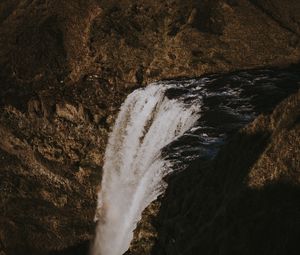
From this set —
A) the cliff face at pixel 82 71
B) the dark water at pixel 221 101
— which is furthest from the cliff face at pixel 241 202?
the cliff face at pixel 82 71

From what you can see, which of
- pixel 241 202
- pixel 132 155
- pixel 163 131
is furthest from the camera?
Result: pixel 132 155

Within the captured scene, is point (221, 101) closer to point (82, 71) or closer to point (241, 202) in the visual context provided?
point (82, 71)

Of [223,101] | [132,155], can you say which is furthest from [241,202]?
[132,155]

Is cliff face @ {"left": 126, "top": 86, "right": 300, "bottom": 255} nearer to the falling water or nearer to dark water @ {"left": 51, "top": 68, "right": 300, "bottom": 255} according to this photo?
the falling water

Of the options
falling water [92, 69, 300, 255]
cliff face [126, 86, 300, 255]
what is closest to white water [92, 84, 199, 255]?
falling water [92, 69, 300, 255]

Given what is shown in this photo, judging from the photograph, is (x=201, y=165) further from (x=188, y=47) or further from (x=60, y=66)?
(x=60, y=66)

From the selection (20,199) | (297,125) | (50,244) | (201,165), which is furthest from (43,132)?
(297,125)

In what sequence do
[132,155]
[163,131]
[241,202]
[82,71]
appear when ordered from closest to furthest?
1. [241,202]
2. [163,131]
3. [132,155]
4. [82,71]
